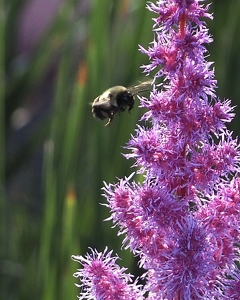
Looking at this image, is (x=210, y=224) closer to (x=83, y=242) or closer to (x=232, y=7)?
(x=83, y=242)

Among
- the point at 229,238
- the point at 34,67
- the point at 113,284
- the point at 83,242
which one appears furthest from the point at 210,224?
the point at 34,67

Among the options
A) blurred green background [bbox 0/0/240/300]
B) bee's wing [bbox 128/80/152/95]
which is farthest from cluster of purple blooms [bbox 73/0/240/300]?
blurred green background [bbox 0/0/240/300]

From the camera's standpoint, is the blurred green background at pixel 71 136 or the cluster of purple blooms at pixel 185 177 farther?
the blurred green background at pixel 71 136

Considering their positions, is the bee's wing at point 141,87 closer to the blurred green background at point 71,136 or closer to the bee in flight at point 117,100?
the bee in flight at point 117,100

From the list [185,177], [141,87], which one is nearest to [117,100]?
[141,87]

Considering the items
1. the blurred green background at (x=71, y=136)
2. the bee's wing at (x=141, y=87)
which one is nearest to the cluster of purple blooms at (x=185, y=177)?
the bee's wing at (x=141, y=87)

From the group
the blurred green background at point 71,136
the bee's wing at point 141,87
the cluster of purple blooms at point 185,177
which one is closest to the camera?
the cluster of purple blooms at point 185,177

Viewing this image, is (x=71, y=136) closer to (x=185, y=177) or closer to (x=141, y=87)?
(x=141, y=87)
